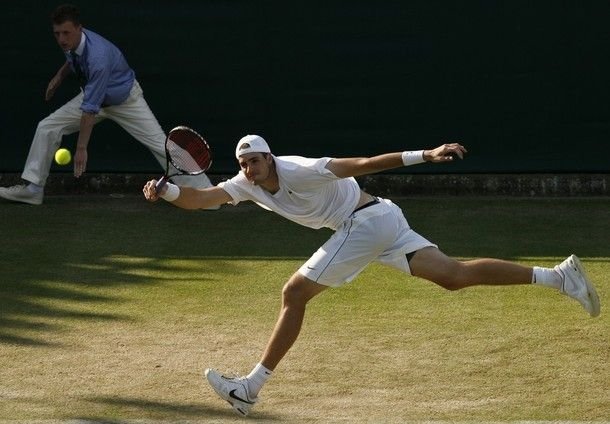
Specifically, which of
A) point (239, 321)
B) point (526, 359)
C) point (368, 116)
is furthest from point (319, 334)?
point (368, 116)

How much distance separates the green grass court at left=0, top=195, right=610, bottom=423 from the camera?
712 cm

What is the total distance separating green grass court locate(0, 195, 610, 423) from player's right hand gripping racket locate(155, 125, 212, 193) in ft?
3.47

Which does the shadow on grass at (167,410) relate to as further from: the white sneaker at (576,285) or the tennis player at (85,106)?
the tennis player at (85,106)

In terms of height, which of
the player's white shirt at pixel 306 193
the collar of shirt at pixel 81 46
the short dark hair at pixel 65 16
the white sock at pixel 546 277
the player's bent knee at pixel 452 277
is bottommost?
the white sock at pixel 546 277

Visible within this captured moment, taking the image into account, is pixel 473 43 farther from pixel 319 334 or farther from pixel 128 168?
pixel 319 334

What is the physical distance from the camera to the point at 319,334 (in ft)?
27.8

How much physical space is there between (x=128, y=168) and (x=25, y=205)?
1043 mm

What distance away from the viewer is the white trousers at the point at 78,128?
12047mm

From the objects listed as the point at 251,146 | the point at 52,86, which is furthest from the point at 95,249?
the point at 251,146

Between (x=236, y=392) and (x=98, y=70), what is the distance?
17.2 ft

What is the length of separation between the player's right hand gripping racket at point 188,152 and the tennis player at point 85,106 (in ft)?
11.8

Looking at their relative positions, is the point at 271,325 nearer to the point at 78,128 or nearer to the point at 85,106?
the point at 85,106

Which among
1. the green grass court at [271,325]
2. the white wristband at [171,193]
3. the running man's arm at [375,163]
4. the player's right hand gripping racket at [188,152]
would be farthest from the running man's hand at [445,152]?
the player's right hand gripping racket at [188,152]

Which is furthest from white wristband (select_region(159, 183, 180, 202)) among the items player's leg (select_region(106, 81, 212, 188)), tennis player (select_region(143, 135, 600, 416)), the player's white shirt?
player's leg (select_region(106, 81, 212, 188))
